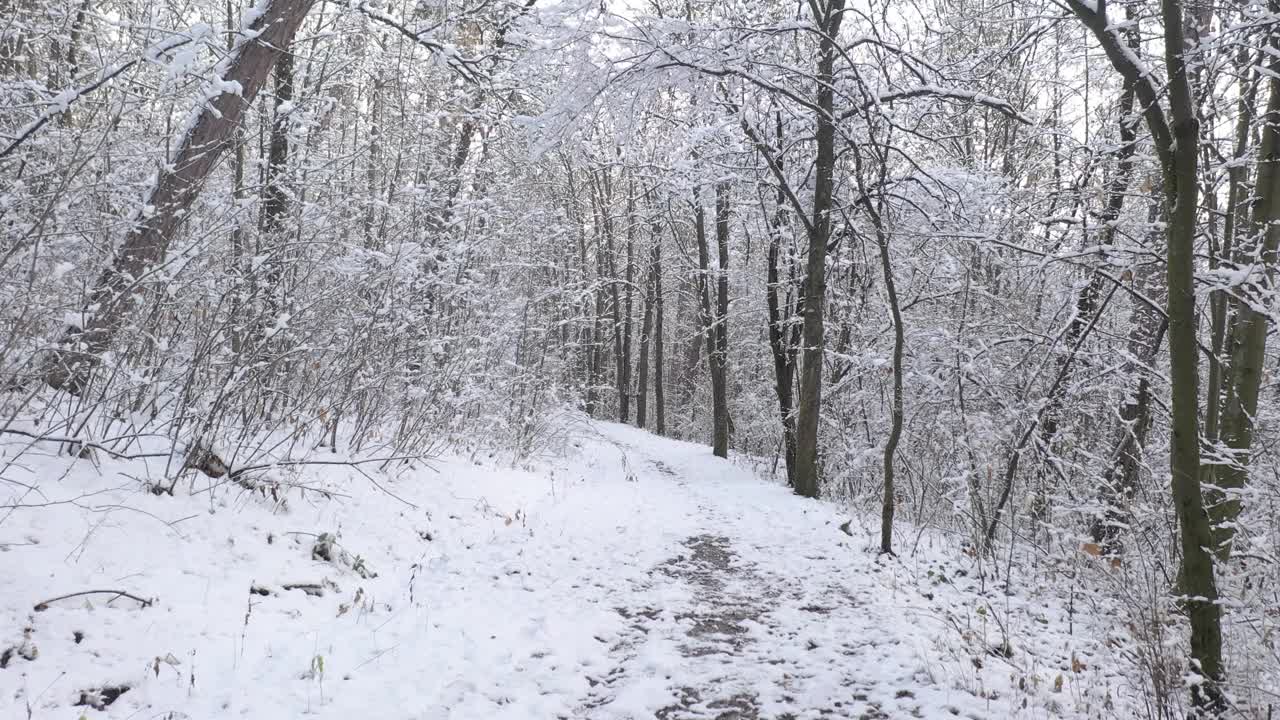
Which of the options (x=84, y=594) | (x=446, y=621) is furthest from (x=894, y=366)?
(x=84, y=594)

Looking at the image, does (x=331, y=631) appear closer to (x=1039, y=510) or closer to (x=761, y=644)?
(x=761, y=644)

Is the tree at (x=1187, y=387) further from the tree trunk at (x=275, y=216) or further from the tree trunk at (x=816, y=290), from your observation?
the tree trunk at (x=816, y=290)

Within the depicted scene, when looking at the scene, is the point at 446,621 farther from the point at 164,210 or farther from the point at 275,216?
the point at 275,216

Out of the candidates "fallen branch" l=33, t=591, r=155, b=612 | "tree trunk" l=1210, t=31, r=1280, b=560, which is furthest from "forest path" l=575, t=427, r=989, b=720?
"fallen branch" l=33, t=591, r=155, b=612

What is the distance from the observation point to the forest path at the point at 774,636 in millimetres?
3539

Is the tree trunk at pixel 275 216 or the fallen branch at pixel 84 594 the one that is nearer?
the fallen branch at pixel 84 594

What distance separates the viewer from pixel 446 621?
4434 mm

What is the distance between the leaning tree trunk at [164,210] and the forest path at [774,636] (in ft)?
12.0

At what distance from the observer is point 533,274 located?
1406cm

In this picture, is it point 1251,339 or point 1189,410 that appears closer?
point 1189,410

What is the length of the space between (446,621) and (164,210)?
358cm

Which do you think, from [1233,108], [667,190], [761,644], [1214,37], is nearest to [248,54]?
[761,644]

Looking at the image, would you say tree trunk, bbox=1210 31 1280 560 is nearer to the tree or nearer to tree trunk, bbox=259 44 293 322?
the tree

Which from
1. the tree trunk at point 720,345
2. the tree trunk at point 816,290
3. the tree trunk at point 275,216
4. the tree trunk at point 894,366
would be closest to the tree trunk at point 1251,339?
the tree trunk at point 894,366
